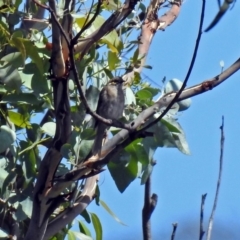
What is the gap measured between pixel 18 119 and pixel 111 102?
40 cm

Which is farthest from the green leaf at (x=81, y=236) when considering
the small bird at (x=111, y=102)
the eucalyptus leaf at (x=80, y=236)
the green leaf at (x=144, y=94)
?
the green leaf at (x=144, y=94)

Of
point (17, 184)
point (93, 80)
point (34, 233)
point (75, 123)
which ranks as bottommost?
Result: point (34, 233)

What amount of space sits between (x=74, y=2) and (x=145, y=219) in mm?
526

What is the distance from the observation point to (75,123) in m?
1.59

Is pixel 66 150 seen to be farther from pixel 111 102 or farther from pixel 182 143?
pixel 111 102

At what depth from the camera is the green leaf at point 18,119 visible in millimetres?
A: 1609

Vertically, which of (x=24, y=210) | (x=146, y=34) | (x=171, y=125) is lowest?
(x=24, y=210)

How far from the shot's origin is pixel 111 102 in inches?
76.7

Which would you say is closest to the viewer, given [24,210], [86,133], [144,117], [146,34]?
[144,117]

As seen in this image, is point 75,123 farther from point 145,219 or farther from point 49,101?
point 145,219

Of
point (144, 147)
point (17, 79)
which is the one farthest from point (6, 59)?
point (144, 147)

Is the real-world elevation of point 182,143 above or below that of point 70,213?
above

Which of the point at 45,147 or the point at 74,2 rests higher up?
the point at 74,2

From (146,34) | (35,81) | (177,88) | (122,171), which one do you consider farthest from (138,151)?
(146,34)
